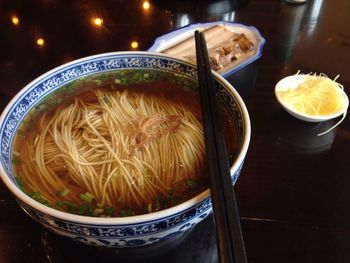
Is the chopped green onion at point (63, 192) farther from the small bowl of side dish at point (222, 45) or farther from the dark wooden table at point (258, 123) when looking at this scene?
the small bowl of side dish at point (222, 45)

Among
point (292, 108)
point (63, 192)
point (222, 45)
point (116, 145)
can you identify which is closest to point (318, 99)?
point (292, 108)

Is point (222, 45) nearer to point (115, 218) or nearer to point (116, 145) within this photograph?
point (116, 145)

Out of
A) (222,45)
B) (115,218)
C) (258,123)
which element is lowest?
(258,123)

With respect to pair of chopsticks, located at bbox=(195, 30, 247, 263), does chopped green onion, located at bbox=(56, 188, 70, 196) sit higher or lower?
lower

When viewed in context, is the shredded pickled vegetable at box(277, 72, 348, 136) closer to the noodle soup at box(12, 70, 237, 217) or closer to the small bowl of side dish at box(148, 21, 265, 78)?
the small bowl of side dish at box(148, 21, 265, 78)

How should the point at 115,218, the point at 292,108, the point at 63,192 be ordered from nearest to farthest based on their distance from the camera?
the point at 115,218, the point at 63,192, the point at 292,108

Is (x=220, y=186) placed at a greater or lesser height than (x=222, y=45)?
greater

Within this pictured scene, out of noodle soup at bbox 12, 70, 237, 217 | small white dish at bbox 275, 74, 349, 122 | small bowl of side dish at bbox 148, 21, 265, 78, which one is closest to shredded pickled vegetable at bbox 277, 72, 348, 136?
small white dish at bbox 275, 74, 349, 122
